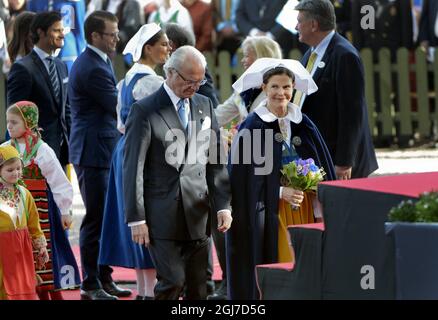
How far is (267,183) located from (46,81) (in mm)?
2621

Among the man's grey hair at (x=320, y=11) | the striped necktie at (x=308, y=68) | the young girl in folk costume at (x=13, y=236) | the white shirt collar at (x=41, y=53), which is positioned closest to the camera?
the young girl in folk costume at (x=13, y=236)

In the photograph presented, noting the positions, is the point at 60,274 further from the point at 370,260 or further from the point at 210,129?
the point at 370,260

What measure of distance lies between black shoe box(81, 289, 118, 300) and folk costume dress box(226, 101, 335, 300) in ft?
5.52

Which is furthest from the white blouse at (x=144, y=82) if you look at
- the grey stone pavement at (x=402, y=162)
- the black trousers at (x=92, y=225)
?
the grey stone pavement at (x=402, y=162)

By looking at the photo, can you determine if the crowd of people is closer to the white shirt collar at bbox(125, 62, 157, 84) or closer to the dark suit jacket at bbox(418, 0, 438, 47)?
the white shirt collar at bbox(125, 62, 157, 84)

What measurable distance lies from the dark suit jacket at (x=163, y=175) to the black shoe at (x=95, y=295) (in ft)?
6.37

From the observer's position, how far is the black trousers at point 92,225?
10539 millimetres

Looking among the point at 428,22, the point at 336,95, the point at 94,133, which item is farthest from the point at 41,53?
the point at 428,22

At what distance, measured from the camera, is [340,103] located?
9867 millimetres

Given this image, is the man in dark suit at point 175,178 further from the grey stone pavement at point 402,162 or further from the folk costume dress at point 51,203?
the grey stone pavement at point 402,162

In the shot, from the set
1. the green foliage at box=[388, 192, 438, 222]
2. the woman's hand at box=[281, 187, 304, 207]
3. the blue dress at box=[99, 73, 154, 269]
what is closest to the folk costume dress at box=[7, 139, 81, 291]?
the blue dress at box=[99, 73, 154, 269]

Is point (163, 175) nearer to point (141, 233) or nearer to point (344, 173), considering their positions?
point (141, 233)
